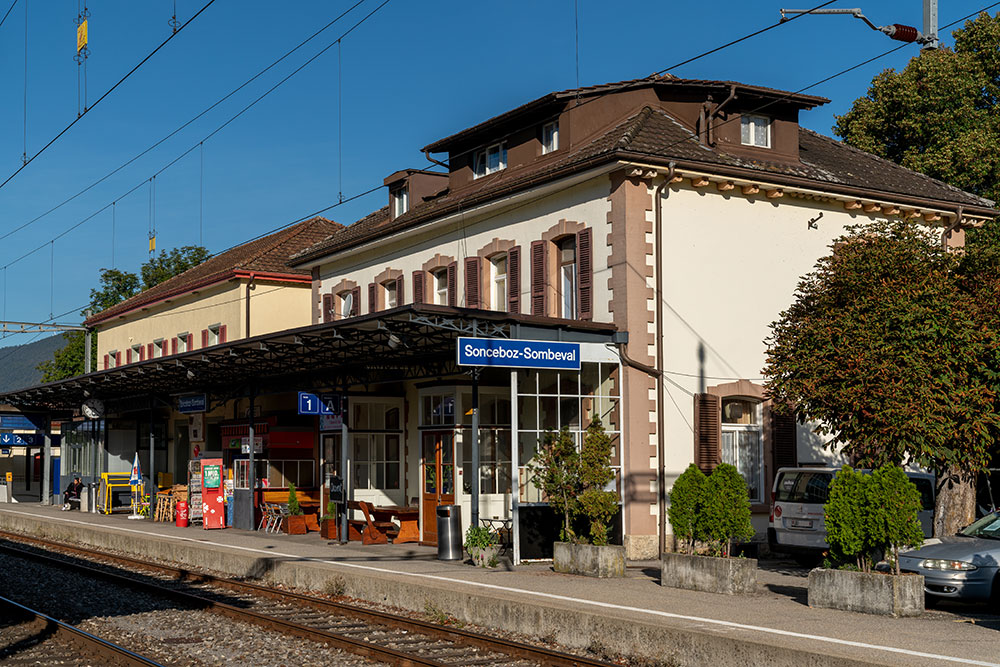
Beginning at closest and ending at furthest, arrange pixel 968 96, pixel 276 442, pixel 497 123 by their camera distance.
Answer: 1. pixel 497 123
2. pixel 276 442
3. pixel 968 96

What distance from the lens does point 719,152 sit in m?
21.7

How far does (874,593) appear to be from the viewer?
12578 mm

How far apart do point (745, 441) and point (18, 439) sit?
31.8 meters

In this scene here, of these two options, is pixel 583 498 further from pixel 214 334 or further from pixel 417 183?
pixel 214 334

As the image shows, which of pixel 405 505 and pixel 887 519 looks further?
pixel 405 505

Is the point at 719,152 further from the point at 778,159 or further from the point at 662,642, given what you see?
the point at 662,642

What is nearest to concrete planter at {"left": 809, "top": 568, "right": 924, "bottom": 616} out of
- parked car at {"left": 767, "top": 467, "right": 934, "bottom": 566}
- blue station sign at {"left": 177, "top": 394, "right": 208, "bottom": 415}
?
parked car at {"left": 767, "top": 467, "right": 934, "bottom": 566}

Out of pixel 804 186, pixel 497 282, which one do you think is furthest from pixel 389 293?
pixel 804 186

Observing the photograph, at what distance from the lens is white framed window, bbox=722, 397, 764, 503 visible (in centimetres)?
Result: 2109

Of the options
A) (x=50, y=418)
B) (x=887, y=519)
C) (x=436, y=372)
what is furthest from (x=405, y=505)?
(x=50, y=418)

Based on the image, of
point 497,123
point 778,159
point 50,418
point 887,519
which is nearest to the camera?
point 887,519

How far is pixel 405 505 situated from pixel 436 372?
531cm

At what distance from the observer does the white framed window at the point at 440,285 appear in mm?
25344

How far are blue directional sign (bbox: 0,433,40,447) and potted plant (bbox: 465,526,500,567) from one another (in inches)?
1217
